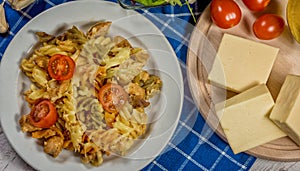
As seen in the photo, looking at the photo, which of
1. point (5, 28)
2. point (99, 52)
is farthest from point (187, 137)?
point (5, 28)

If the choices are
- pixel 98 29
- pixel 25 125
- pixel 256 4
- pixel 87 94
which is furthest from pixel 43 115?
pixel 256 4

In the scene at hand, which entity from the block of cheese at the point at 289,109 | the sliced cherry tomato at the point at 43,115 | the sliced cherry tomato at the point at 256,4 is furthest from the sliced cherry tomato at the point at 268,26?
the sliced cherry tomato at the point at 43,115

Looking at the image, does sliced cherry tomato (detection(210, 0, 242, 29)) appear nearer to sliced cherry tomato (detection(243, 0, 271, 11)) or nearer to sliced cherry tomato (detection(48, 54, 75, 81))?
sliced cherry tomato (detection(243, 0, 271, 11))

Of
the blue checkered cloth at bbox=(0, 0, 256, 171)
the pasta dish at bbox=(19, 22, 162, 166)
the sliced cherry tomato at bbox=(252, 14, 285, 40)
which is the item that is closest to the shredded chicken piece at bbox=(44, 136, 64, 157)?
the pasta dish at bbox=(19, 22, 162, 166)

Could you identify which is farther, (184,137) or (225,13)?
(184,137)

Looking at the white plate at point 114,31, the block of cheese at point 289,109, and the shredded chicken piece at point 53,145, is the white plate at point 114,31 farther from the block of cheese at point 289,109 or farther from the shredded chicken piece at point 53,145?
the block of cheese at point 289,109

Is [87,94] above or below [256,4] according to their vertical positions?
below

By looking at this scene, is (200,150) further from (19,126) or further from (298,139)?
(19,126)

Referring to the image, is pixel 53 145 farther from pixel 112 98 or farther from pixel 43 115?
pixel 112 98
